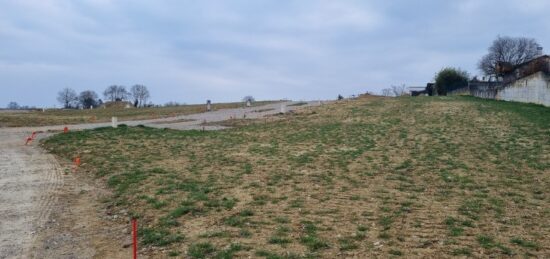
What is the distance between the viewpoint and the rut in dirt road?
27.9 feet

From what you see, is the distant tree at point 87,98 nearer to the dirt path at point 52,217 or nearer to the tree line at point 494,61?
the tree line at point 494,61

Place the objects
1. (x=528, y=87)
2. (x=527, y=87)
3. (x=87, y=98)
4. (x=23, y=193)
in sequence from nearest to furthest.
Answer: (x=23, y=193)
(x=528, y=87)
(x=527, y=87)
(x=87, y=98)

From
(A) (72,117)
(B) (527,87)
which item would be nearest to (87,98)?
(A) (72,117)

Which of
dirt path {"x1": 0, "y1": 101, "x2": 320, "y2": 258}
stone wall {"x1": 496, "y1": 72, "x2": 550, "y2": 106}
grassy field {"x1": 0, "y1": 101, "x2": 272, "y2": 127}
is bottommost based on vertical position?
dirt path {"x1": 0, "y1": 101, "x2": 320, "y2": 258}

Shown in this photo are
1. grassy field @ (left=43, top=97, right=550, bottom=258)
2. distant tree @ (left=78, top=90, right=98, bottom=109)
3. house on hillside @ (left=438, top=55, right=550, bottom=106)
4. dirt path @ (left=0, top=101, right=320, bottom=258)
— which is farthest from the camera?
distant tree @ (left=78, top=90, right=98, bottom=109)

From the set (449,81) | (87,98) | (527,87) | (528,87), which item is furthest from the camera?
(87,98)

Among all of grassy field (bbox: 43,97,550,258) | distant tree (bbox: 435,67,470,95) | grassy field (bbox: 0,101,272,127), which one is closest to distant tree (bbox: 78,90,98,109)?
grassy field (bbox: 0,101,272,127)

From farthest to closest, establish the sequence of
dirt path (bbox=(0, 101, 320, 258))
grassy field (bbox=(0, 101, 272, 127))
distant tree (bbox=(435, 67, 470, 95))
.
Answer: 1. distant tree (bbox=(435, 67, 470, 95))
2. grassy field (bbox=(0, 101, 272, 127))
3. dirt path (bbox=(0, 101, 320, 258))

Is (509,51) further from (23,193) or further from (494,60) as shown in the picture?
(23,193)

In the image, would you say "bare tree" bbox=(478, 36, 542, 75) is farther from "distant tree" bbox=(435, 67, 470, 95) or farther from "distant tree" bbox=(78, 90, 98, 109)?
"distant tree" bbox=(78, 90, 98, 109)

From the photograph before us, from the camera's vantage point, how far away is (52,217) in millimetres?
9945

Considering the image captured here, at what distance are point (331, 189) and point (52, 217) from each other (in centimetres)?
684

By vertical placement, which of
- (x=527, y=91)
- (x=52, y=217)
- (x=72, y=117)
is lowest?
(x=52, y=217)

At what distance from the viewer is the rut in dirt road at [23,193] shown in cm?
849
